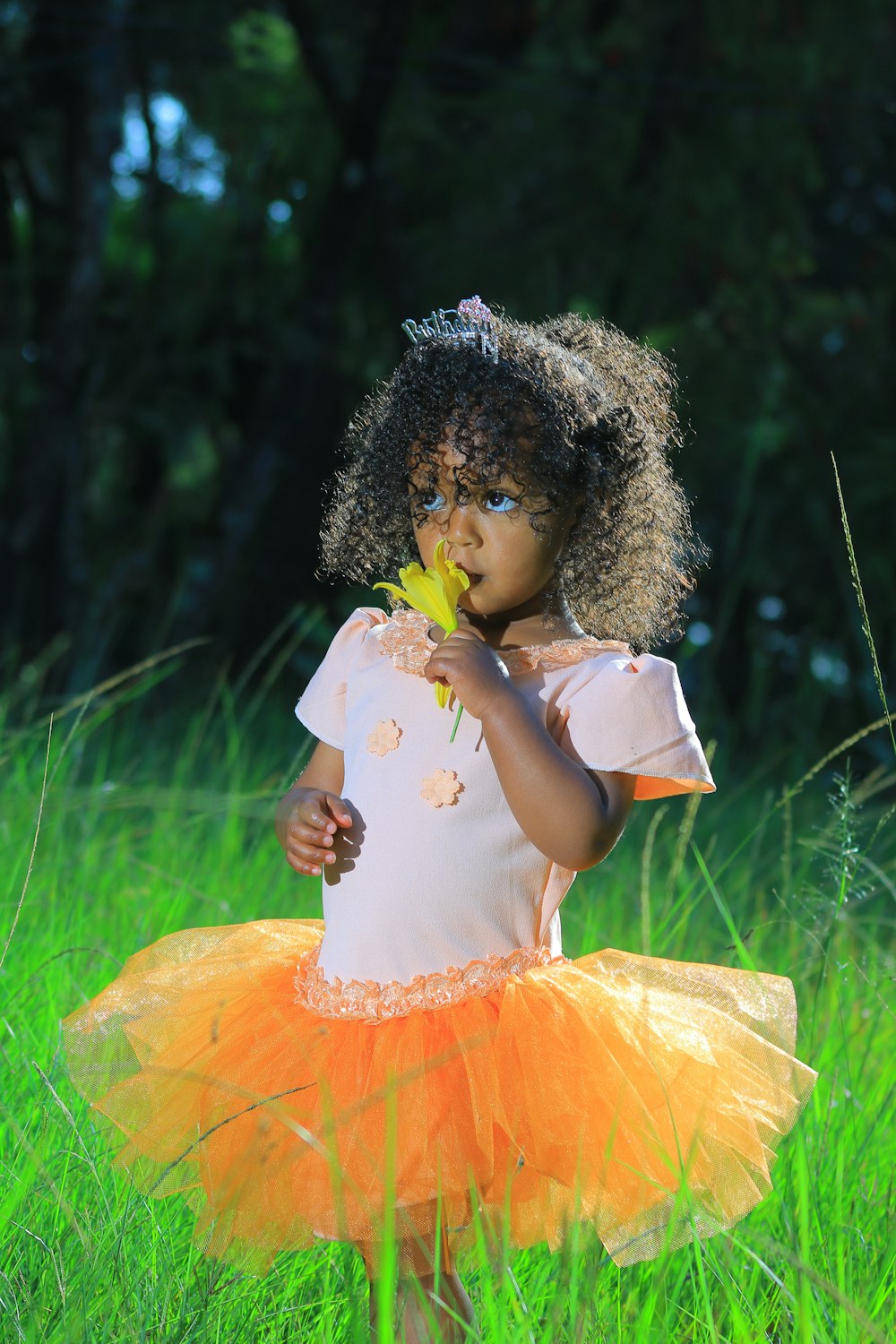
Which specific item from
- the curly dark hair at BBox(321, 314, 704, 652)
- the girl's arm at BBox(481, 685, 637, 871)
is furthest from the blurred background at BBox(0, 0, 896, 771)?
the girl's arm at BBox(481, 685, 637, 871)

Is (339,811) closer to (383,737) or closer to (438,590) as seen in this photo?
(383,737)

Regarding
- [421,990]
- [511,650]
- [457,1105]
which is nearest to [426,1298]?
[457,1105]

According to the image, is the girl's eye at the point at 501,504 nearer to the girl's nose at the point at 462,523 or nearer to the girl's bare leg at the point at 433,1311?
the girl's nose at the point at 462,523

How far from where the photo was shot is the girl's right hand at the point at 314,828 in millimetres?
1633

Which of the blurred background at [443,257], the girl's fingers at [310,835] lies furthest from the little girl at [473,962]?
the blurred background at [443,257]

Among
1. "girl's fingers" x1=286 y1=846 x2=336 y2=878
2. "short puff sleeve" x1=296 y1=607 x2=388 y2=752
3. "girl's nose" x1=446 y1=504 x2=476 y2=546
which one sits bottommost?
"girl's fingers" x1=286 y1=846 x2=336 y2=878

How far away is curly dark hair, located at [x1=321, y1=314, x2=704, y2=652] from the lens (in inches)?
65.6

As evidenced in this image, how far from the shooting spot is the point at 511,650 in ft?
5.54

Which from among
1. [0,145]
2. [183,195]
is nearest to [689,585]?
[0,145]

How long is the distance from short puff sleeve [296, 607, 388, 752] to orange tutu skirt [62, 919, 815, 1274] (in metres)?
0.34

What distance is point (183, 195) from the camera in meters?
7.84

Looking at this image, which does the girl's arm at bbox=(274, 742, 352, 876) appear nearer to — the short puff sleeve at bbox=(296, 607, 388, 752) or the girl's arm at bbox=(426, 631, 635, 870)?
the short puff sleeve at bbox=(296, 607, 388, 752)

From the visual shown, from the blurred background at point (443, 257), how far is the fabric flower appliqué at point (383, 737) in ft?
11.8

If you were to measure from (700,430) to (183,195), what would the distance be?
3.51 meters
